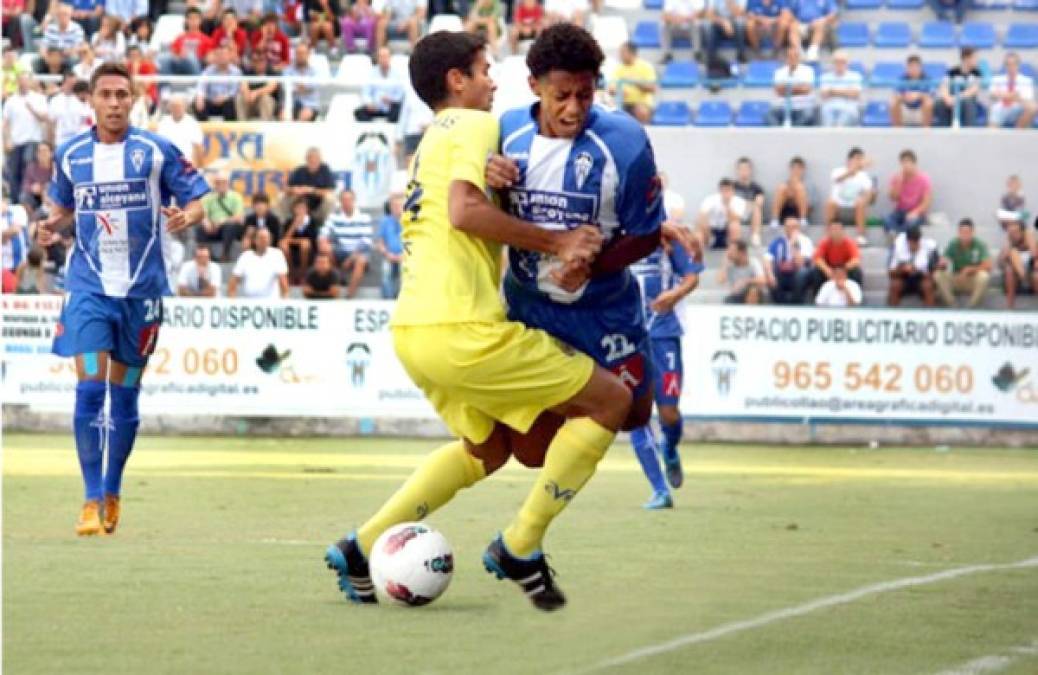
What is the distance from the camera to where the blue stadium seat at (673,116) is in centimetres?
2906

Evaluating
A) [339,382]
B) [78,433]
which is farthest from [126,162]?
[339,382]

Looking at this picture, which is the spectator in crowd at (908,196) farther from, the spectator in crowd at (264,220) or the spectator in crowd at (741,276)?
the spectator in crowd at (264,220)

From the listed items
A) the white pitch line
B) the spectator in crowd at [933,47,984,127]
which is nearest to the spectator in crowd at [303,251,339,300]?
the spectator in crowd at [933,47,984,127]

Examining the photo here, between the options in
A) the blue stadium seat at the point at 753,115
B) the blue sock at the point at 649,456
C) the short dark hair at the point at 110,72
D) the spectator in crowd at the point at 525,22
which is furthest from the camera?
the spectator in crowd at the point at 525,22

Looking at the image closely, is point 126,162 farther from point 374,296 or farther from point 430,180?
point 374,296

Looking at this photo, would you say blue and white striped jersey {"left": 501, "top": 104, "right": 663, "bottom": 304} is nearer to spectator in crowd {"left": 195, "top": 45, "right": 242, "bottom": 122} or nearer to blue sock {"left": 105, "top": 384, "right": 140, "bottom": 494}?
blue sock {"left": 105, "top": 384, "right": 140, "bottom": 494}

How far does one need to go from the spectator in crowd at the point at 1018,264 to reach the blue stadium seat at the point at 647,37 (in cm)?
679

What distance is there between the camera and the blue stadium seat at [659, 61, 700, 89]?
29.5m

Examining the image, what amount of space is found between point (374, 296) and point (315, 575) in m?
16.6

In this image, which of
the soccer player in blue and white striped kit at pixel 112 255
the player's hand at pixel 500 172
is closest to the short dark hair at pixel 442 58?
the player's hand at pixel 500 172

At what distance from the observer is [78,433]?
12.7 metres

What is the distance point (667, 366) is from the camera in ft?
52.3

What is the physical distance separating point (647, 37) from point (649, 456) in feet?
54.8

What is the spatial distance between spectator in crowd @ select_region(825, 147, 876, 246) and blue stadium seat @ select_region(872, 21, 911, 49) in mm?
3029
